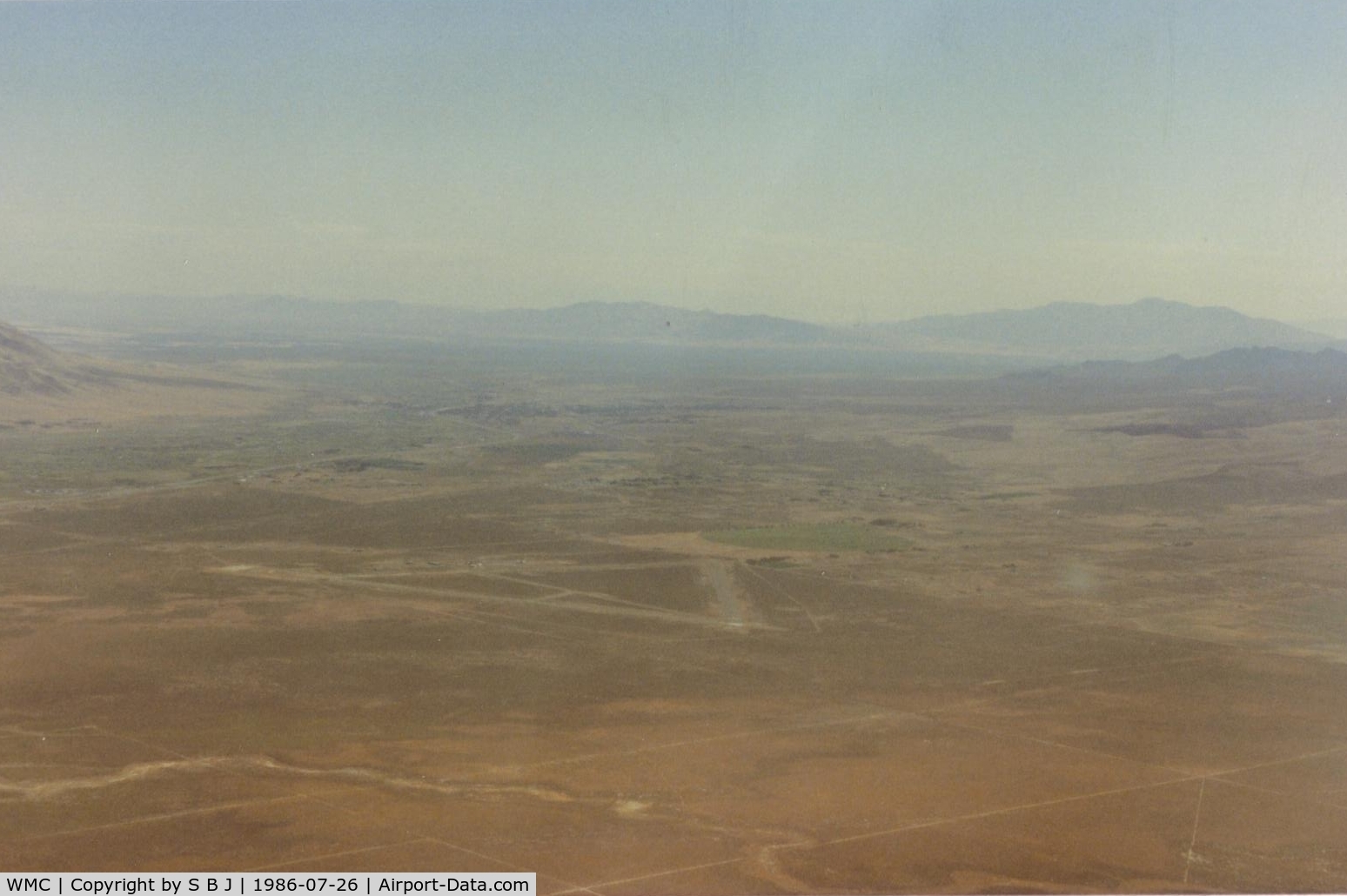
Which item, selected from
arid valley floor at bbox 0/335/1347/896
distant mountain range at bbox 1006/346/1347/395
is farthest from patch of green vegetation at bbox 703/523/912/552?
distant mountain range at bbox 1006/346/1347/395

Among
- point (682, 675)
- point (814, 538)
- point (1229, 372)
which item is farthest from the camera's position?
point (1229, 372)

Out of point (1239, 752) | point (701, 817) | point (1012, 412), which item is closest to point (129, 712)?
point (701, 817)

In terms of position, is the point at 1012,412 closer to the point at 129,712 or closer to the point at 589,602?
the point at 589,602

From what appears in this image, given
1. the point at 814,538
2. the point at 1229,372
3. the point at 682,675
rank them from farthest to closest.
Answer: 1. the point at 1229,372
2. the point at 814,538
3. the point at 682,675

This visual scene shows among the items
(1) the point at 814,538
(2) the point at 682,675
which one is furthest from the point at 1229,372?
(2) the point at 682,675

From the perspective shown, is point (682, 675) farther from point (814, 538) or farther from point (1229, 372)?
point (1229, 372)

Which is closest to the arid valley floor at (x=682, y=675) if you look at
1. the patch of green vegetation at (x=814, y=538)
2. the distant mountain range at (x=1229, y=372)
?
the patch of green vegetation at (x=814, y=538)

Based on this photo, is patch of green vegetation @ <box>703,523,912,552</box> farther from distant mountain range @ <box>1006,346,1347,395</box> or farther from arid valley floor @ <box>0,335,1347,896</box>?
distant mountain range @ <box>1006,346,1347,395</box>
